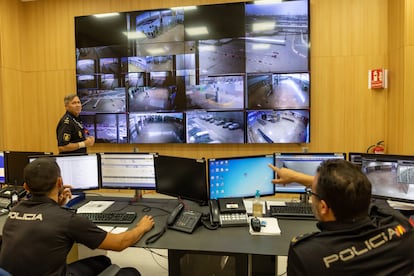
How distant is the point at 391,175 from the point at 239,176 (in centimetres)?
110

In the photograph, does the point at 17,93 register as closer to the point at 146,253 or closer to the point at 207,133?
the point at 207,133

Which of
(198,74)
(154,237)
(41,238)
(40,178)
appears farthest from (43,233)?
(198,74)

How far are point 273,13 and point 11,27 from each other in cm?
385

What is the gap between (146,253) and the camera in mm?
3191

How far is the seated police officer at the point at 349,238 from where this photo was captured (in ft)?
3.24

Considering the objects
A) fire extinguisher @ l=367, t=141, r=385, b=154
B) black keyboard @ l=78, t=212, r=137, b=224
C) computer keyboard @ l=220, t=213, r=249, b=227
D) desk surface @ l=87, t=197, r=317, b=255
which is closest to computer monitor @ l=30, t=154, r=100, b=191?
black keyboard @ l=78, t=212, r=137, b=224

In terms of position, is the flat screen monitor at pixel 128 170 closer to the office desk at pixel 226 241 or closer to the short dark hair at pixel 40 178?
the office desk at pixel 226 241

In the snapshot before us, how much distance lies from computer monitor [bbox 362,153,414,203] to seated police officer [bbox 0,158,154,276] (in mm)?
1840

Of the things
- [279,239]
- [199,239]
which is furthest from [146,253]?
[279,239]

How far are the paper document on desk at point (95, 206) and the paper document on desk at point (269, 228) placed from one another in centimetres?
122

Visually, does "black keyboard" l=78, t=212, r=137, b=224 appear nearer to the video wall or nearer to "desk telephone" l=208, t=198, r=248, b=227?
"desk telephone" l=208, t=198, r=248, b=227

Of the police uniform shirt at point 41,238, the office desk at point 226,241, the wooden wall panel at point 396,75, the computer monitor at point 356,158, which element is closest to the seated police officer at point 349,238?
the office desk at point 226,241

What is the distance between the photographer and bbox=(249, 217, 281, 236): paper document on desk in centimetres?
189

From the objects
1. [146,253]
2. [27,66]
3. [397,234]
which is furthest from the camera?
[27,66]
